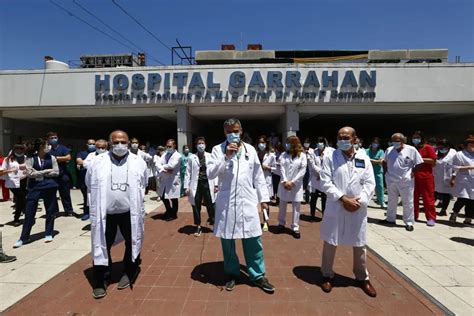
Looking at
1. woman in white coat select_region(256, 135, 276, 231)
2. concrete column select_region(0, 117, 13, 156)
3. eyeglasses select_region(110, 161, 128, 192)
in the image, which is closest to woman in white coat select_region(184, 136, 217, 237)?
woman in white coat select_region(256, 135, 276, 231)

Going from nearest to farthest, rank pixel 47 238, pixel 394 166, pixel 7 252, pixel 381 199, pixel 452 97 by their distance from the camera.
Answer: pixel 7 252, pixel 47 238, pixel 394 166, pixel 381 199, pixel 452 97

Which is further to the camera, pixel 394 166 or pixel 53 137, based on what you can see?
pixel 53 137

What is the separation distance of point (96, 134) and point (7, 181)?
48.0 ft

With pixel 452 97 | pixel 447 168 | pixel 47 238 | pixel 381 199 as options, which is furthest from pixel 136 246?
pixel 452 97

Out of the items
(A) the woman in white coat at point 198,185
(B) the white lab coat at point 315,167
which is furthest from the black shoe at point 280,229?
(A) the woman in white coat at point 198,185

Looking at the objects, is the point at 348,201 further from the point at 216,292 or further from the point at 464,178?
the point at 464,178

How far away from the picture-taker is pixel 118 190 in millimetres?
3420

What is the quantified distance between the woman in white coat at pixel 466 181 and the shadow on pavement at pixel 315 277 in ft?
14.7

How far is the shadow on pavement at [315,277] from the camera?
359 centimetres

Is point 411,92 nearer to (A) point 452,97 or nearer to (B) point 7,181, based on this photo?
(A) point 452,97

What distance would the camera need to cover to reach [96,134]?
823 inches

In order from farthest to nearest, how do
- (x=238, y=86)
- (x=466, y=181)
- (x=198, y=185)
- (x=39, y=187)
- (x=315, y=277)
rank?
(x=238, y=86) < (x=466, y=181) < (x=198, y=185) < (x=39, y=187) < (x=315, y=277)

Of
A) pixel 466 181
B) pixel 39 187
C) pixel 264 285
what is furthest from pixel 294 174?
pixel 39 187

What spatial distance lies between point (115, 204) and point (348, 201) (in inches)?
108
